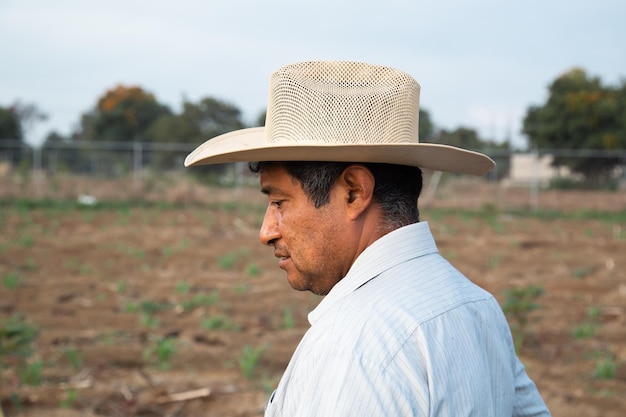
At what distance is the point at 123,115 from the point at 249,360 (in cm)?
3657

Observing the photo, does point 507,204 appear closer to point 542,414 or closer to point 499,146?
point 499,146

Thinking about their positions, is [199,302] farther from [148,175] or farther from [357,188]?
[148,175]

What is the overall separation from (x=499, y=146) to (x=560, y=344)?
30.0 meters

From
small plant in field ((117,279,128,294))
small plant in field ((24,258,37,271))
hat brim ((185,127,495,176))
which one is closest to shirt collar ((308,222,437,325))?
hat brim ((185,127,495,176))

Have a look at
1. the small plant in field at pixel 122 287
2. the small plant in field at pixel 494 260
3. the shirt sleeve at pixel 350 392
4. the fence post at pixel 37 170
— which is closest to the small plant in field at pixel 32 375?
the small plant in field at pixel 122 287

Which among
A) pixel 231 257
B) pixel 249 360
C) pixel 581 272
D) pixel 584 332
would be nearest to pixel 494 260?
pixel 581 272

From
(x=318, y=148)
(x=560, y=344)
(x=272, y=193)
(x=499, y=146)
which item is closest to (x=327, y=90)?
(x=318, y=148)

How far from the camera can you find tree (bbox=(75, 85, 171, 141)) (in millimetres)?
40344

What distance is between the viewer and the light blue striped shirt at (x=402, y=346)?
4.32ft

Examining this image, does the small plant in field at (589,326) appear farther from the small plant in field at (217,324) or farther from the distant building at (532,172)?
the distant building at (532,172)

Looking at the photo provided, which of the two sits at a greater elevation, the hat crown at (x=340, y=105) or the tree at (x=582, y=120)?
the tree at (x=582, y=120)

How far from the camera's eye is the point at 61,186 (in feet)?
73.5

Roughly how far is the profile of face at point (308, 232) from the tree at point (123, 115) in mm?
38693

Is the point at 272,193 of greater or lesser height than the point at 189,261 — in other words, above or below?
above
